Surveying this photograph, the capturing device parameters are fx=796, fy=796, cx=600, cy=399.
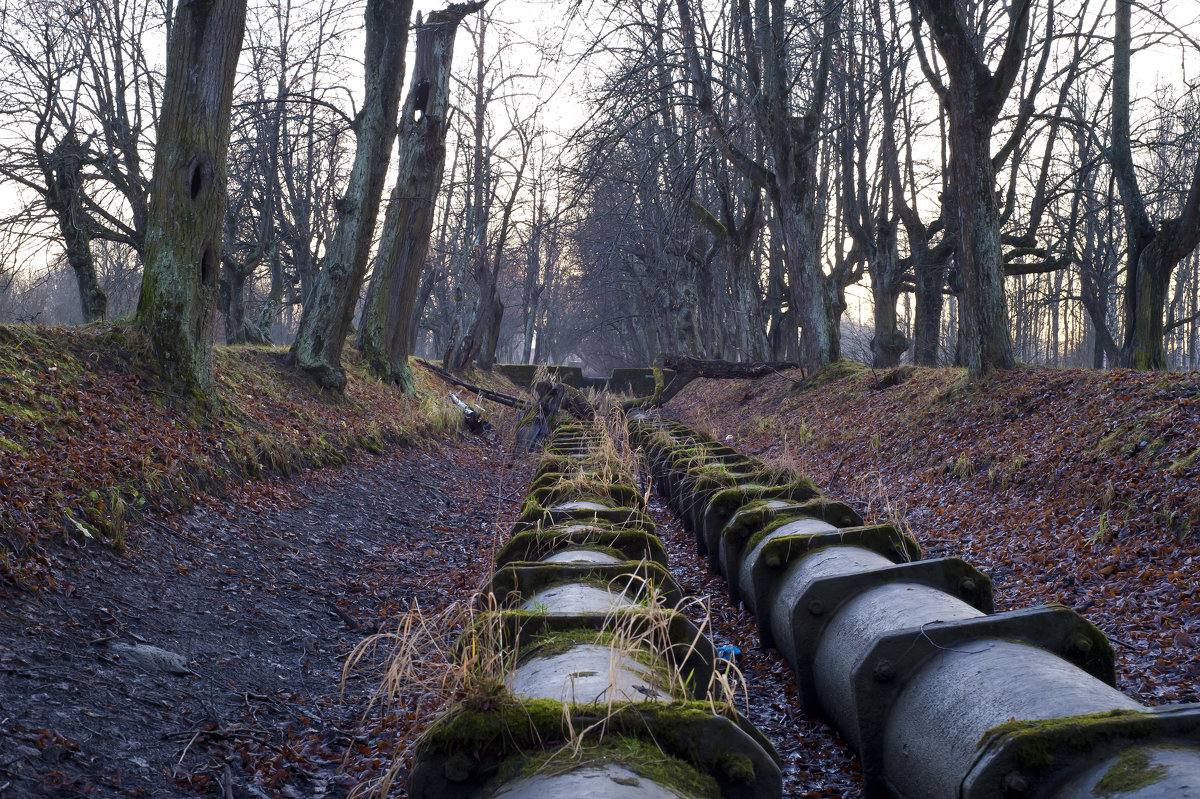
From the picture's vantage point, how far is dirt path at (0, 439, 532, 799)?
9.40 feet

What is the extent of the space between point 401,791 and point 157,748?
928 millimetres

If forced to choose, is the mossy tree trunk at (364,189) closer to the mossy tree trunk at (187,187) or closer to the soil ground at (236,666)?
the mossy tree trunk at (187,187)

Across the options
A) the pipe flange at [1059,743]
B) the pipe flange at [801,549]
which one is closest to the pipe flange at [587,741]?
the pipe flange at [1059,743]

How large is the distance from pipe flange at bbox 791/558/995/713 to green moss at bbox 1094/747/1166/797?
1401mm

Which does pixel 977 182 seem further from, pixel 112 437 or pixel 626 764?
pixel 626 764

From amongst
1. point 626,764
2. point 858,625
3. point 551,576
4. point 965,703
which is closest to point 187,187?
point 551,576

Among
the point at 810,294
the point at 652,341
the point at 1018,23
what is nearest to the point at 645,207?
the point at 810,294

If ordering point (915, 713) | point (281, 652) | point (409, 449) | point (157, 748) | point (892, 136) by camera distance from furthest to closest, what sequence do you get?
point (892, 136) → point (409, 449) → point (281, 652) → point (157, 748) → point (915, 713)

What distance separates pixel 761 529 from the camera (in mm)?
4547

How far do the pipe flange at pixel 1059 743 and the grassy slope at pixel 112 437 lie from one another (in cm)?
403

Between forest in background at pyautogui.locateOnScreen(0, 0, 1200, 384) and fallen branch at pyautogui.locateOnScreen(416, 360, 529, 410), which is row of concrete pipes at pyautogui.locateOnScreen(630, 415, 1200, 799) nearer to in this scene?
forest in background at pyautogui.locateOnScreen(0, 0, 1200, 384)

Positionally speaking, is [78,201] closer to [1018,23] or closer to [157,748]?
[157,748]

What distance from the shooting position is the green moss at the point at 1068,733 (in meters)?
1.79

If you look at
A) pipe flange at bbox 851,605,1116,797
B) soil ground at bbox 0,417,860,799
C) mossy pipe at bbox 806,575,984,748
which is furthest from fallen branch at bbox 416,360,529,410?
pipe flange at bbox 851,605,1116,797
